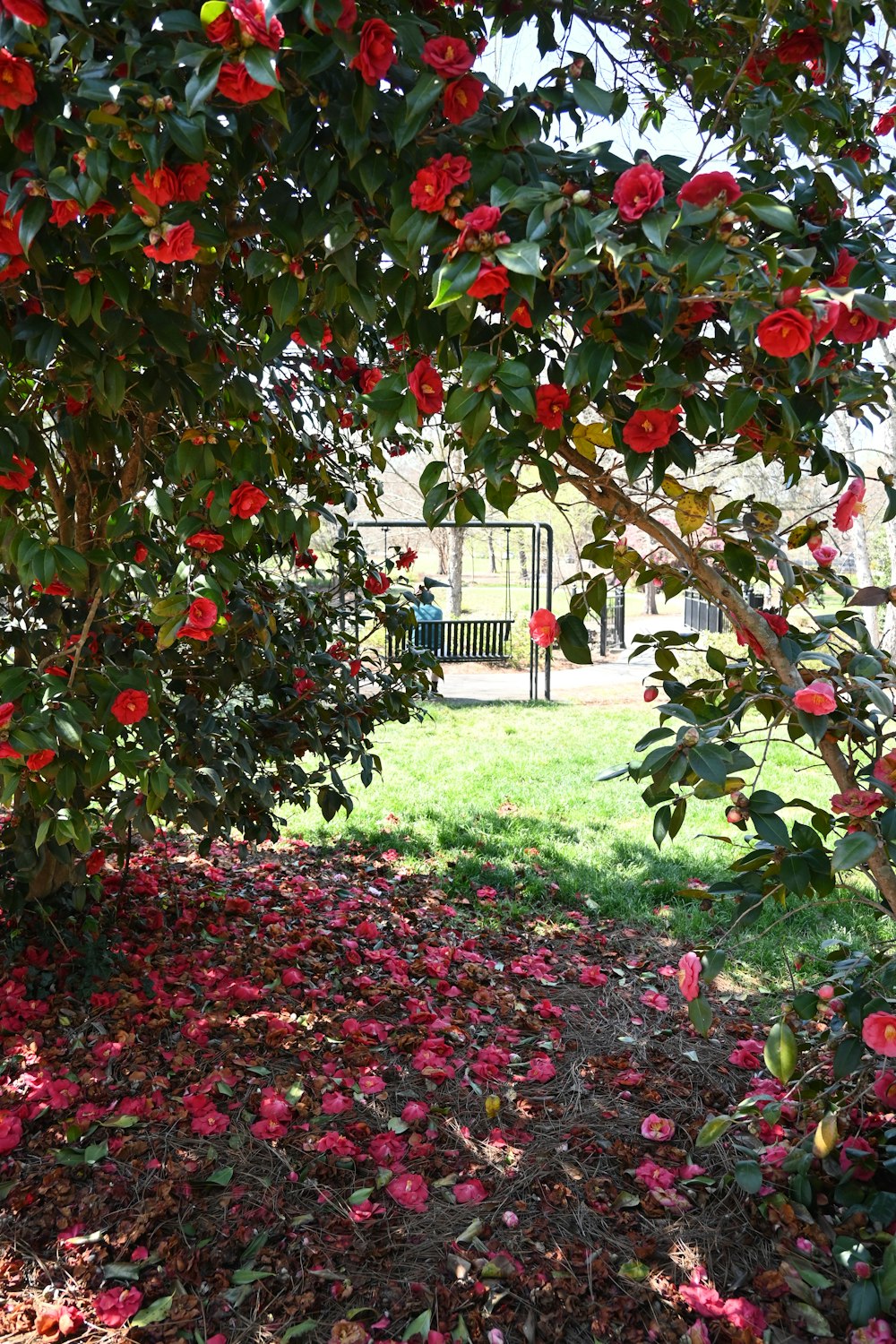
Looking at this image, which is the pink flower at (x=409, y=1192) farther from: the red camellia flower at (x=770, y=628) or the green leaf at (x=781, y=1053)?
the red camellia flower at (x=770, y=628)

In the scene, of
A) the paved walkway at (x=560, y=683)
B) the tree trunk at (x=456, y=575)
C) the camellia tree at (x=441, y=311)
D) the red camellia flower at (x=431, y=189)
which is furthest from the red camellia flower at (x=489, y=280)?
the tree trunk at (x=456, y=575)

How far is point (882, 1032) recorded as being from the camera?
1396 millimetres

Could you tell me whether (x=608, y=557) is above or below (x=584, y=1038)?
above

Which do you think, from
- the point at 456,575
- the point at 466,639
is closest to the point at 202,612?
the point at 466,639

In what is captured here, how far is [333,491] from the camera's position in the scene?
2451 mm

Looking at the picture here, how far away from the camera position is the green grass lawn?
11.1 feet

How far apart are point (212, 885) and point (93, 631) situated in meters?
1.73

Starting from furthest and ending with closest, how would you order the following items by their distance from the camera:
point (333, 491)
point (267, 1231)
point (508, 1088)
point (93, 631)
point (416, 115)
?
1. point (333, 491)
2. point (508, 1088)
3. point (93, 631)
4. point (267, 1231)
5. point (416, 115)

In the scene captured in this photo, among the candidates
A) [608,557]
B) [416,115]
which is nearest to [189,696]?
[608,557]

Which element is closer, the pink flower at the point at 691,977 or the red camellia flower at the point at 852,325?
the red camellia flower at the point at 852,325

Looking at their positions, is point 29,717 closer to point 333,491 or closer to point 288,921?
point 333,491

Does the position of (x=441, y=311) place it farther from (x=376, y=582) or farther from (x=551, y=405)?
(x=376, y=582)

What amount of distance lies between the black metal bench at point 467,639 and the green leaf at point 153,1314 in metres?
7.16

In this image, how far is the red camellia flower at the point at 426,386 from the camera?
121 cm
